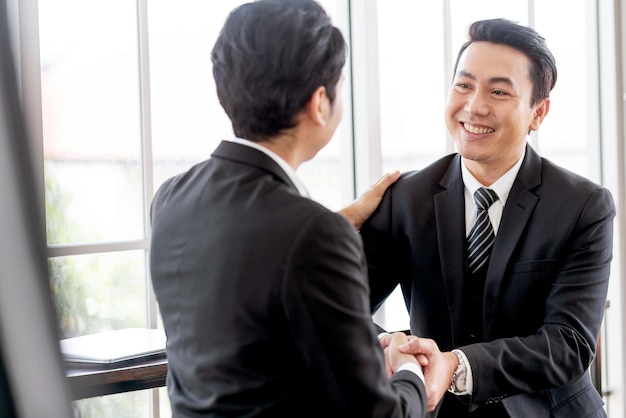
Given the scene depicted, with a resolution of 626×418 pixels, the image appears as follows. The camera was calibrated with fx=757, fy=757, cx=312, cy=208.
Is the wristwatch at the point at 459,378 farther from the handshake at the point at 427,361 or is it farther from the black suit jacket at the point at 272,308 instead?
the black suit jacket at the point at 272,308

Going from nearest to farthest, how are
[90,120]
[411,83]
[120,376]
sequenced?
[120,376], [90,120], [411,83]

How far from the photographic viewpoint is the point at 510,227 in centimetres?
200

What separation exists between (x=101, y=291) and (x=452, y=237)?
3.76ft

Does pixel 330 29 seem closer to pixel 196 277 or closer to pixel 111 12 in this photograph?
pixel 196 277

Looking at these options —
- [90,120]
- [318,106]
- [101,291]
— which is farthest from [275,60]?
[101,291]

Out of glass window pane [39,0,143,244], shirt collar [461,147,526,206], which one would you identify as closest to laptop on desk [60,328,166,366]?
glass window pane [39,0,143,244]

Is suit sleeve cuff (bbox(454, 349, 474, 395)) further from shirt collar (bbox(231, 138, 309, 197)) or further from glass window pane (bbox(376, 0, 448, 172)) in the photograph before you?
glass window pane (bbox(376, 0, 448, 172))

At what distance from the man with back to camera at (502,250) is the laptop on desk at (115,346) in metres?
0.64

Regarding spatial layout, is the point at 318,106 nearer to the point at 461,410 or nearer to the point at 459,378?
the point at 459,378

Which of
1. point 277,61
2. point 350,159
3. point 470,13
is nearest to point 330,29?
point 277,61

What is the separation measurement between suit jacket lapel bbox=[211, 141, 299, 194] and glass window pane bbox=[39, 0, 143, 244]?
4.21 feet

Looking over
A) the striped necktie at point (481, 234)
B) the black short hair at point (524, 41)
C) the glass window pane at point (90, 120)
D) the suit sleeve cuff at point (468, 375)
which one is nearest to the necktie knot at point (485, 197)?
the striped necktie at point (481, 234)

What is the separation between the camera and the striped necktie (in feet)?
6.65

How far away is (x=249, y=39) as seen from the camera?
1.15 meters
